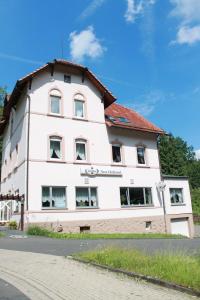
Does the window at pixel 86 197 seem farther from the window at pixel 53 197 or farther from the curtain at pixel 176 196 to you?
the curtain at pixel 176 196

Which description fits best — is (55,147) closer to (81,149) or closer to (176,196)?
(81,149)

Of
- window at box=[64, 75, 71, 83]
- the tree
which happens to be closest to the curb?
window at box=[64, 75, 71, 83]

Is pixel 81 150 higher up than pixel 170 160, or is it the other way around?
pixel 170 160

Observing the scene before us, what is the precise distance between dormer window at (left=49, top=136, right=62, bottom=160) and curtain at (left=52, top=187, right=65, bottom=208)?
2.17 meters

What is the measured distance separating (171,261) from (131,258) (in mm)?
1268

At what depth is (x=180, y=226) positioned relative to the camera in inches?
1148

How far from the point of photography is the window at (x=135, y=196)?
85.6 feet

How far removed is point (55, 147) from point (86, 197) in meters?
4.09

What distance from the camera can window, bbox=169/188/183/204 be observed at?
2883 cm

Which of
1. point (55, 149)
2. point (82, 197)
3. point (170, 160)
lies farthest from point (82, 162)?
point (170, 160)

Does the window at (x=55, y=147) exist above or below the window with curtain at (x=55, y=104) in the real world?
below

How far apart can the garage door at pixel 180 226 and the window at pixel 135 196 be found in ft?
10.4

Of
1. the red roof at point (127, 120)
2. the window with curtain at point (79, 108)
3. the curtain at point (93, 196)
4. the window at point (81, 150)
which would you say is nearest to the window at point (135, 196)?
the curtain at point (93, 196)

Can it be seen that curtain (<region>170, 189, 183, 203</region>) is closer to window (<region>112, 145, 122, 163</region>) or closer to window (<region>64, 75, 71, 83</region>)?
window (<region>112, 145, 122, 163</region>)
